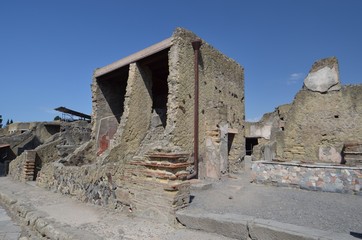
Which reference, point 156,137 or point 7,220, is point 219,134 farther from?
point 7,220

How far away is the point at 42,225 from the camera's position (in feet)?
14.9

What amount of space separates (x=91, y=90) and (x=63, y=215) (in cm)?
731

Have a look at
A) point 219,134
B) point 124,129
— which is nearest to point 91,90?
point 124,129

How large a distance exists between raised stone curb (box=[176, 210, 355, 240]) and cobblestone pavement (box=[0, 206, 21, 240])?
11.2 feet

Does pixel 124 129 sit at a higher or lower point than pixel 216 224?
higher

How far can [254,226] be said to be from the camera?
11.1 ft

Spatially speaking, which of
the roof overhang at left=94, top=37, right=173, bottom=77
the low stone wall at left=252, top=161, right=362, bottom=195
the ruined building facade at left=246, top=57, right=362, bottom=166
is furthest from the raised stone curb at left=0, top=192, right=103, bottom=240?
the ruined building facade at left=246, top=57, right=362, bottom=166

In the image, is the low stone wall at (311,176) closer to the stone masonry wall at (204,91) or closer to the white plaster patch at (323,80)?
the stone masonry wall at (204,91)

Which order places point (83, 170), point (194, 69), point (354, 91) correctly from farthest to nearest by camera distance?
1. point (354, 91)
2. point (194, 69)
3. point (83, 170)

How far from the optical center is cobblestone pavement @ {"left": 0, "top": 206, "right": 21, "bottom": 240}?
504 cm

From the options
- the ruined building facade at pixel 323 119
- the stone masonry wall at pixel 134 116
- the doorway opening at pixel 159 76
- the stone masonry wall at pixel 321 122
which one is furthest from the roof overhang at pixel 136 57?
the stone masonry wall at pixel 321 122

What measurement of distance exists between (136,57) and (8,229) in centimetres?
625

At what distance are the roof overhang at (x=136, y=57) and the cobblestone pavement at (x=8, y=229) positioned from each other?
5982mm

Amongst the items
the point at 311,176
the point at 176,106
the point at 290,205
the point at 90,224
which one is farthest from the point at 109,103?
the point at 290,205
